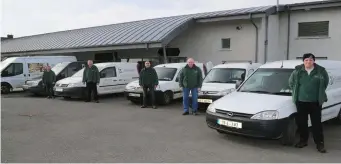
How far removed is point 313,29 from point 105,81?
9.83 meters

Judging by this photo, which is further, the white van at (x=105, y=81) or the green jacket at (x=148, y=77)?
the white van at (x=105, y=81)

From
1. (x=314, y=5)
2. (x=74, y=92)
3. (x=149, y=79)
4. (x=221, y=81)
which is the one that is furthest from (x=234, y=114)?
(x=314, y=5)

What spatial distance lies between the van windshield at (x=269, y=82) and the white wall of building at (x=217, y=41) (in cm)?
826

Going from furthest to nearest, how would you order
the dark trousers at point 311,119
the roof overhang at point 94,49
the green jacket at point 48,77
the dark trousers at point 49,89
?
1. the roof overhang at point 94,49
2. the dark trousers at point 49,89
3. the green jacket at point 48,77
4. the dark trousers at point 311,119

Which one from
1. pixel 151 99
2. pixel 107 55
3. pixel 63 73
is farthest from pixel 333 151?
pixel 107 55

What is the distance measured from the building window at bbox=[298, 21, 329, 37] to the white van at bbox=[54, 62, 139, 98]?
820 centimetres

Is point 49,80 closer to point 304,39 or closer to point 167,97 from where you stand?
point 167,97

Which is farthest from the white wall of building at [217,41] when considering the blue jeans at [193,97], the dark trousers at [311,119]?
the dark trousers at [311,119]

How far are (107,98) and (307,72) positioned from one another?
10.3 meters

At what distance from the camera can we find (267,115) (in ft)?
19.2

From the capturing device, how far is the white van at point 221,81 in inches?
386

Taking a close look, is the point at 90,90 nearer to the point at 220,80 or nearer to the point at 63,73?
the point at 63,73

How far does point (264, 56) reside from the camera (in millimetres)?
15133

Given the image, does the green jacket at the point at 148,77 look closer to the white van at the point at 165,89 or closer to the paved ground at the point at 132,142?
the white van at the point at 165,89
